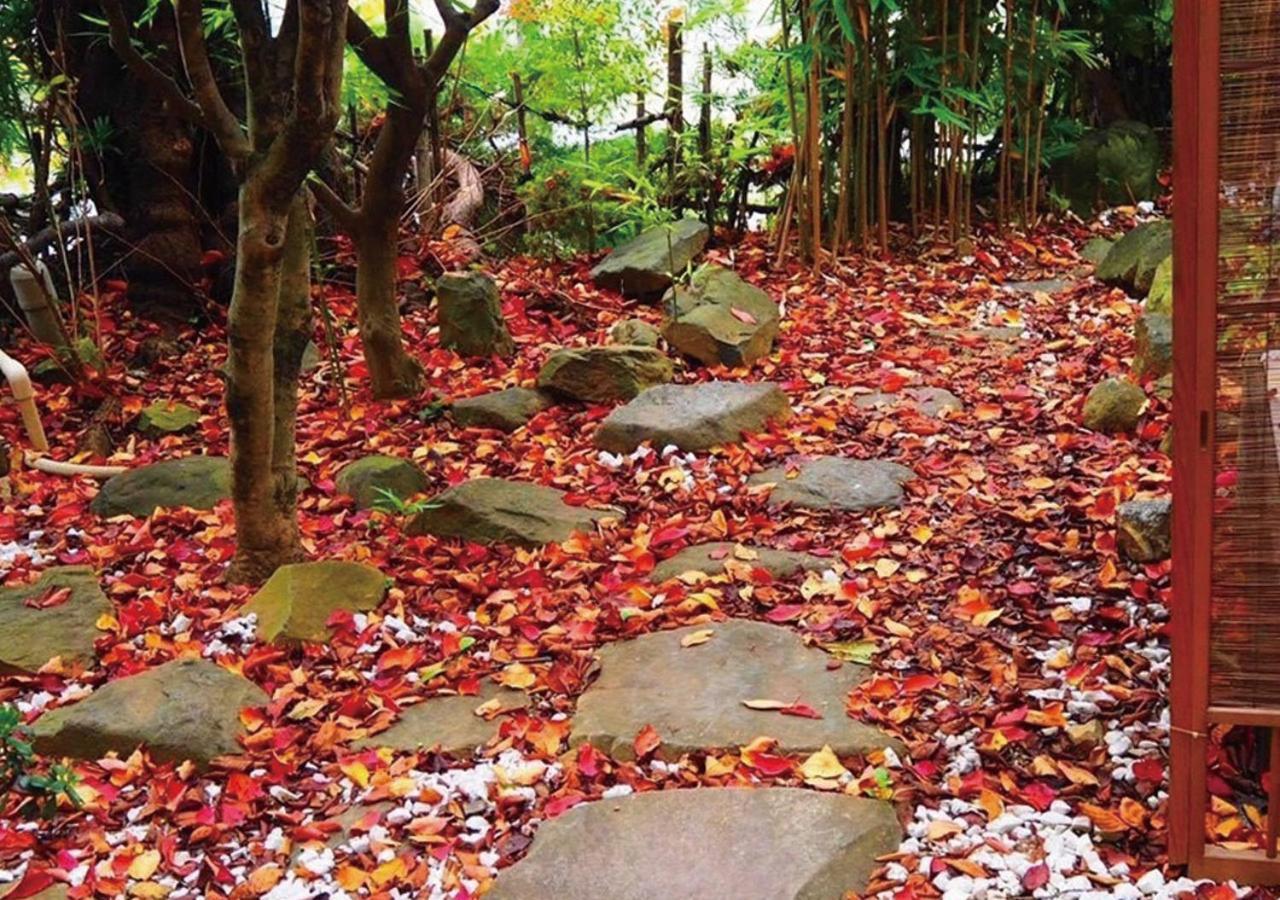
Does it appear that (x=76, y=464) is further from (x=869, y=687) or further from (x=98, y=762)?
(x=869, y=687)

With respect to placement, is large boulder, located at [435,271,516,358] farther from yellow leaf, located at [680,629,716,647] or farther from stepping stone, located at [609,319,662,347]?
yellow leaf, located at [680,629,716,647]

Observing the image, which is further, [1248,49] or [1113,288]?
[1113,288]

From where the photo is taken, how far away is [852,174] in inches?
235

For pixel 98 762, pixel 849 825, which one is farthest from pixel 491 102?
pixel 849 825

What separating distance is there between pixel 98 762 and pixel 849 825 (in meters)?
1.48

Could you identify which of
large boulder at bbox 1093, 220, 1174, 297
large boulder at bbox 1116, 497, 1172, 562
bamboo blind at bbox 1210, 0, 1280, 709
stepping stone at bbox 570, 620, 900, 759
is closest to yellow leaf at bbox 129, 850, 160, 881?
stepping stone at bbox 570, 620, 900, 759

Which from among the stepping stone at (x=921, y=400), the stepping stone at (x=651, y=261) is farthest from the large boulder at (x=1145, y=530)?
the stepping stone at (x=651, y=261)

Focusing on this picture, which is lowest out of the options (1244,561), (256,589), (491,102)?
(256,589)

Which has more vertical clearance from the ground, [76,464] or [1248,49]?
[1248,49]

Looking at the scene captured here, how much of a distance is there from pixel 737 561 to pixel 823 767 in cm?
93

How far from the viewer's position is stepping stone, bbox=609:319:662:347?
4.81 metres

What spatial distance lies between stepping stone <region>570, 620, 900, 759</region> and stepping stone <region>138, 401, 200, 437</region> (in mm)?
2384

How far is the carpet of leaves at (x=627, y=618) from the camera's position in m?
2.20

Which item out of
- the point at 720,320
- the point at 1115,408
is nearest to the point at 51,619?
the point at 720,320
